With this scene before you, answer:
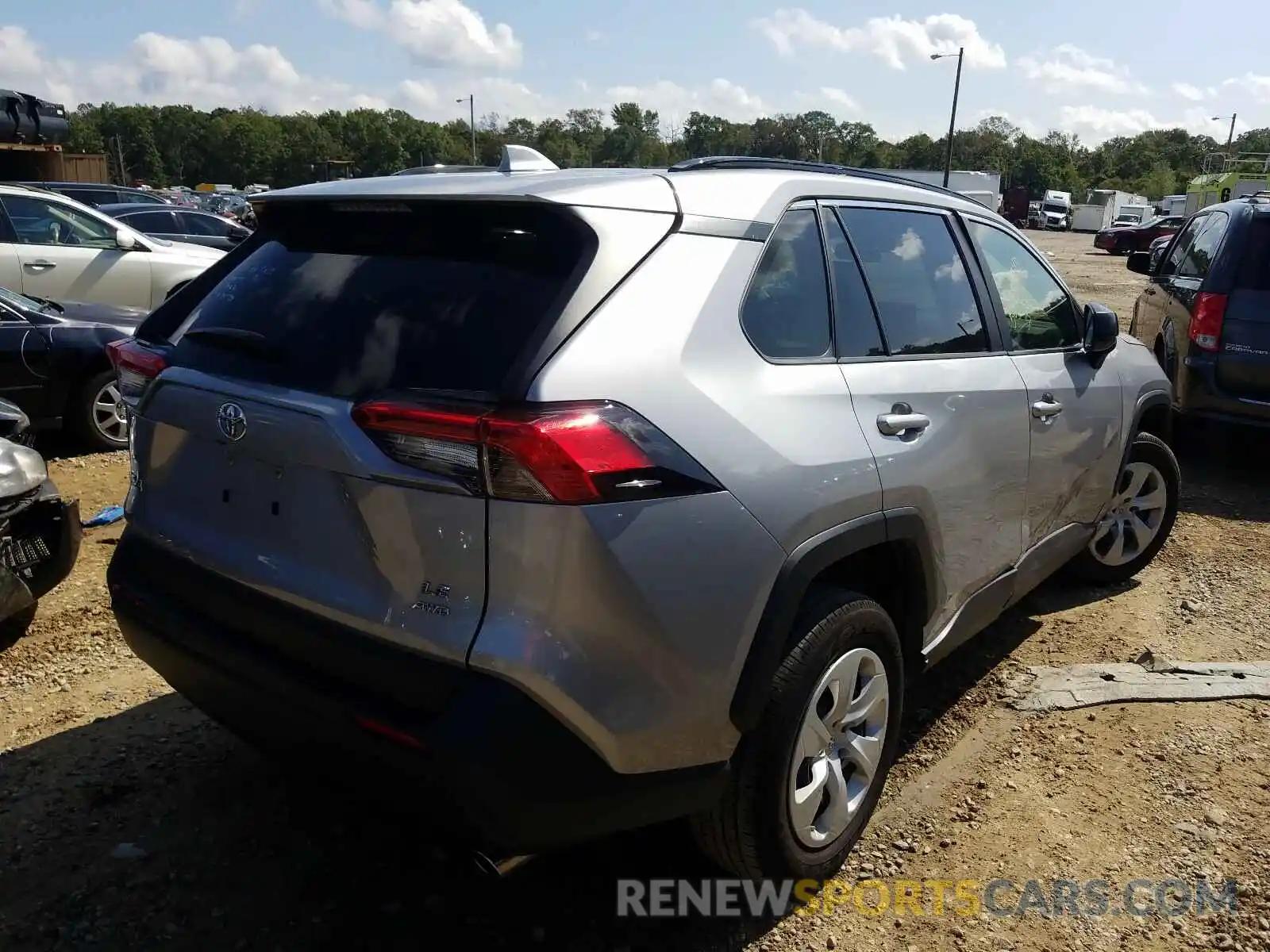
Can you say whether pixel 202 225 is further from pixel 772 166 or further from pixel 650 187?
pixel 650 187

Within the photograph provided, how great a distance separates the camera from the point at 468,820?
1.90 m

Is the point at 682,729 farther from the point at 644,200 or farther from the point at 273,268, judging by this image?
the point at 273,268

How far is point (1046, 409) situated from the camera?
337 centimetres

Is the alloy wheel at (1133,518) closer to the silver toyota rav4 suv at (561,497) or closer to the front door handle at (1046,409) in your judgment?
the front door handle at (1046,409)

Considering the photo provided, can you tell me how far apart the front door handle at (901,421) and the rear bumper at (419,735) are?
0.99 m

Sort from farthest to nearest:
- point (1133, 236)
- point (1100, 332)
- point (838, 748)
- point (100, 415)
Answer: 1. point (1133, 236)
2. point (100, 415)
3. point (1100, 332)
4. point (838, 748)

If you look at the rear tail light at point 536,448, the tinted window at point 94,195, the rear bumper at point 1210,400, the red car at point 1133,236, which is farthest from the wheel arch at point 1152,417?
the red car at point 1133,236

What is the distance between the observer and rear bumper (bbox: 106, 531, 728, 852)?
6.10ft

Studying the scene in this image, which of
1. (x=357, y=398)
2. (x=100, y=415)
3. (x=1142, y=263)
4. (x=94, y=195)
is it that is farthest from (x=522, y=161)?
(x=94, y=195)

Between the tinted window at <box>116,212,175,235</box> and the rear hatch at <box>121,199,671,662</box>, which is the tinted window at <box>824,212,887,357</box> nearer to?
the rear hatch at <box>121,199,671,662</box>

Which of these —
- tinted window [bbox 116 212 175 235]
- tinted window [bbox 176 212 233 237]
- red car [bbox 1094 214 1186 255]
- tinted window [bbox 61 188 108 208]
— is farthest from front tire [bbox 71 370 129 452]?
red car [bbox 1094 214 1186 255]

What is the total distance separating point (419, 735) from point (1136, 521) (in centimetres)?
396

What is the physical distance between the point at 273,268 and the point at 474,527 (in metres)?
1.07

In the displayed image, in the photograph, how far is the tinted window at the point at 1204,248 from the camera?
21.3 feet
